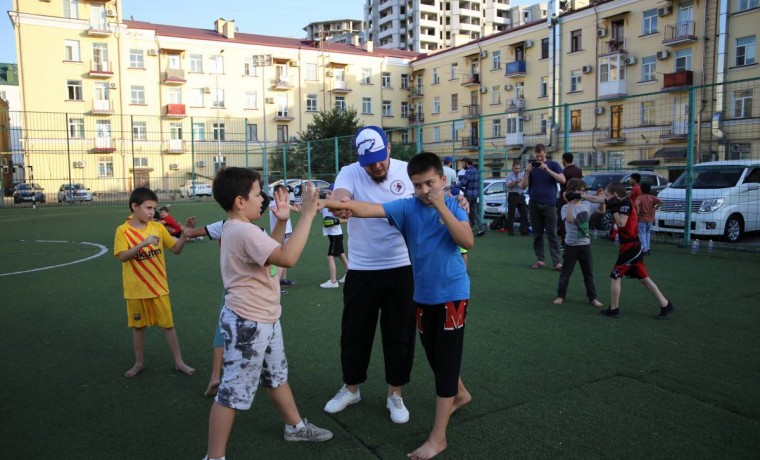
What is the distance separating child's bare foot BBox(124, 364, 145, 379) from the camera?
4656 millimetres

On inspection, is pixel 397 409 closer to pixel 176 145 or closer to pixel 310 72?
pixel 176 145

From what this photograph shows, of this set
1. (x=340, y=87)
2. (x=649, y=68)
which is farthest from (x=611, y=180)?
(x=340, y=87)

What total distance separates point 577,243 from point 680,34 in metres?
31.2

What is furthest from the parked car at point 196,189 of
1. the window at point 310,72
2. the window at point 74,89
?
the window at point 310,72

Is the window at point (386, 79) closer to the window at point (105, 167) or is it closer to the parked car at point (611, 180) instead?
the window at point (105, 167)

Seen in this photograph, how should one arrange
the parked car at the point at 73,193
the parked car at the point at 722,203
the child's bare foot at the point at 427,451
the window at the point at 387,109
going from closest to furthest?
the child's bare foot at the point at 427,451
the parked car at the point at 722,203
the parked car at the point at 73,193
the window at the point at 387,109

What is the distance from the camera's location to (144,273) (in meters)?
4.66

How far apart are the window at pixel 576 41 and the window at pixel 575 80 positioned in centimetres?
146

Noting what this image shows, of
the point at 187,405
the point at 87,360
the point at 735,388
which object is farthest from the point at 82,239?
the point at 735,388

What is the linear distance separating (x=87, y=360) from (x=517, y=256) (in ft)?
25.6

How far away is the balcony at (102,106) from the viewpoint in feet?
138

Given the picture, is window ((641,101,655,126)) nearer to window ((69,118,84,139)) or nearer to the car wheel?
the car wheel

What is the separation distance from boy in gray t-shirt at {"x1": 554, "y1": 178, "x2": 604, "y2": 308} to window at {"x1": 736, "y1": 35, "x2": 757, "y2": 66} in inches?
1137

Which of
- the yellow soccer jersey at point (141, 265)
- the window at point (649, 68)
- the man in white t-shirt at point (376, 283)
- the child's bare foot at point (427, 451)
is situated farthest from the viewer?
the window at point (649, 68)
